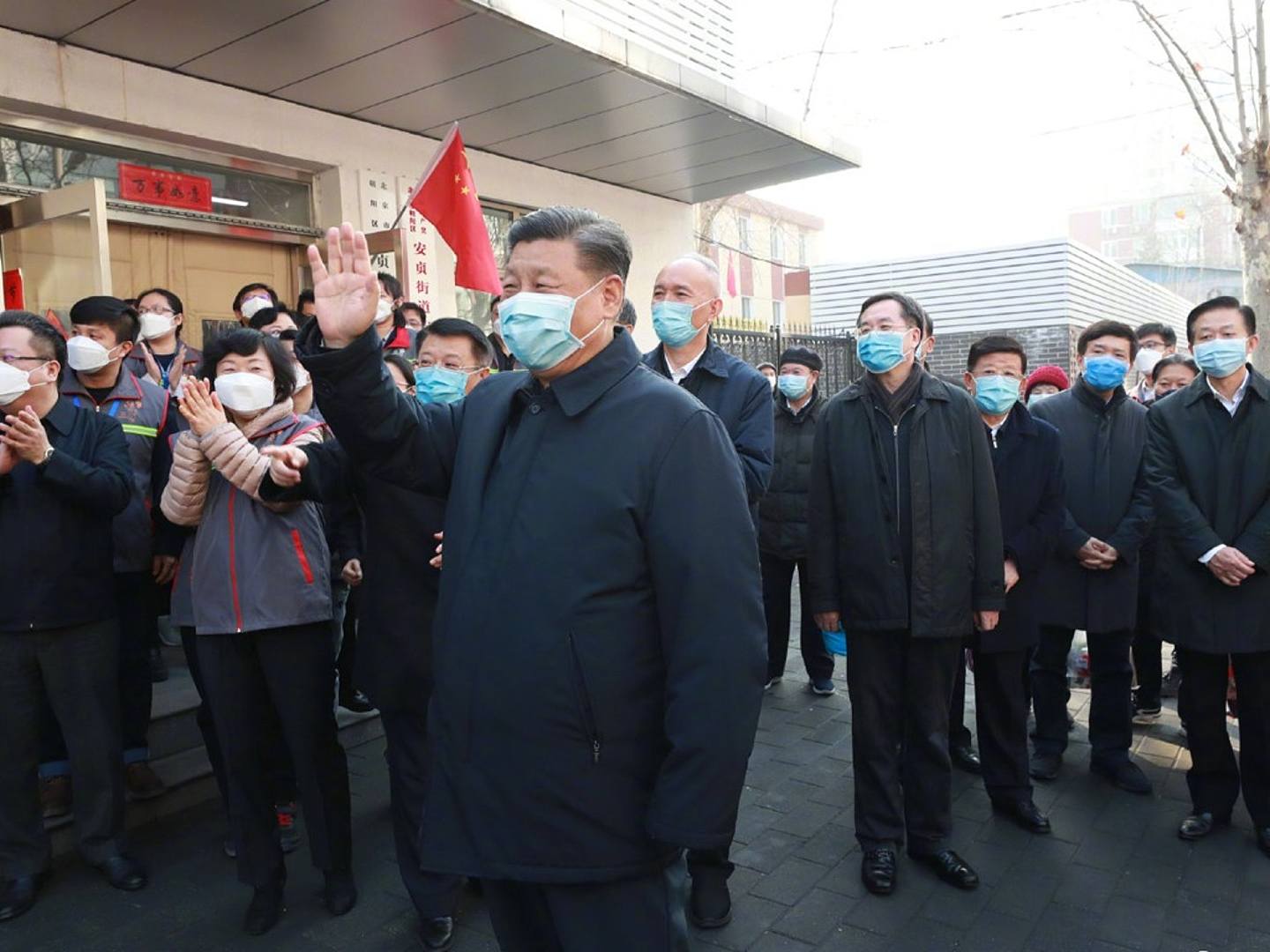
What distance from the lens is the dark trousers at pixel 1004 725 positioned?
4.07 metres

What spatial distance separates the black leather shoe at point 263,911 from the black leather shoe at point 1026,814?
9.81 ft

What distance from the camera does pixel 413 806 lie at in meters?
3.20

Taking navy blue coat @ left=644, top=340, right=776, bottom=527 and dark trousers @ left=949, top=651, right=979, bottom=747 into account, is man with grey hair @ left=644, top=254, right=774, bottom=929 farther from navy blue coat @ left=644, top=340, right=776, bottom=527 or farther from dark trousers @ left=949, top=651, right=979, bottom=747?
dark trousers @ left=949, top=651, right=979, bottom=747

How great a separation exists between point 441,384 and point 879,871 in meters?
2.47

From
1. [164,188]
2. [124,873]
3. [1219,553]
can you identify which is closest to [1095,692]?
[1219,553]

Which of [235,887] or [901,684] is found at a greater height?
[901,684]

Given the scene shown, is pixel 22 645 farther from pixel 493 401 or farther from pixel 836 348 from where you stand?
pixel 836 348

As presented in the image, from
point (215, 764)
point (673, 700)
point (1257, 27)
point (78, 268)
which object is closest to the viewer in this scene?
point (673, 700)

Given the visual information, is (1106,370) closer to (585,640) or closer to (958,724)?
(958,724)

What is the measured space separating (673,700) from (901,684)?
216cm

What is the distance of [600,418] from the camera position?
1.90 m

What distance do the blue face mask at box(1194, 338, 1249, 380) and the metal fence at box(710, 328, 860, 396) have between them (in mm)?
5962

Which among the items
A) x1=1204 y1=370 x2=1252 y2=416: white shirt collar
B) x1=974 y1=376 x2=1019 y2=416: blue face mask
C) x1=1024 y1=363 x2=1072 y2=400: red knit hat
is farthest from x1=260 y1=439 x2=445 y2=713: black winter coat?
x1=1024 y1=363 x2=1072 y2=400: red knit hat

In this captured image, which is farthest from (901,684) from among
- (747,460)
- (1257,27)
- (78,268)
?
(1257,27)
